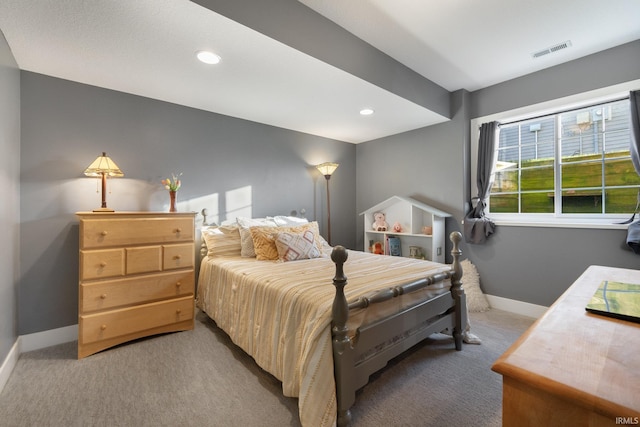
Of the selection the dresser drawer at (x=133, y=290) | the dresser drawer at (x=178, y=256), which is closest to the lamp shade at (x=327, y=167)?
the dresser drawer at (x=178, y=256)

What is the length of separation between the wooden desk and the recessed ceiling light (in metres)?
2.43

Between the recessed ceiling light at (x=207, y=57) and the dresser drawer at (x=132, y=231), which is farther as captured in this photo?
the dresser drawer at (x=132, y=231)

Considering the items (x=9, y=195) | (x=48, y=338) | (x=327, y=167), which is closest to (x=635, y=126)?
(x=327, y=167)

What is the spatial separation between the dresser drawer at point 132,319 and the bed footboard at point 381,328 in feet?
5.84

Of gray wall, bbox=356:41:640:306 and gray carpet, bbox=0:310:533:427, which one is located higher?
gray wall, bbox=356:41:640:306

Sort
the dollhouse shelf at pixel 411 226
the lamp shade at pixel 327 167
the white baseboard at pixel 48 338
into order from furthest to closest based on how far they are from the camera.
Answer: the lamp shade at pixel 327 167, the dollhouse shelf at pixel 411 226, the white baseboard at pixel 48 338

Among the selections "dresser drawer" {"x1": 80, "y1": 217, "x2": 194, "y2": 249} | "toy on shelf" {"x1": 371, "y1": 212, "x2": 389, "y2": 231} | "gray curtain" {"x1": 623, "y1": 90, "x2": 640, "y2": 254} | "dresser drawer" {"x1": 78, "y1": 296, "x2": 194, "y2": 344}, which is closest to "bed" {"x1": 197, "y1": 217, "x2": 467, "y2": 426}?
"dresser drawer" {"x1": 78, "y1": 296, "x2": 194, "y2": 344}

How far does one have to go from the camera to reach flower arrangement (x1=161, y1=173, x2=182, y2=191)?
9.00 feet

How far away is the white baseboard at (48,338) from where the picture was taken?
2287 millimetres

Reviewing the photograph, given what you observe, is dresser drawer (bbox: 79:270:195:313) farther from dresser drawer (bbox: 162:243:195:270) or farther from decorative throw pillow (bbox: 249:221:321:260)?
decorative throw pillow (bbox: 249:221:321:260)

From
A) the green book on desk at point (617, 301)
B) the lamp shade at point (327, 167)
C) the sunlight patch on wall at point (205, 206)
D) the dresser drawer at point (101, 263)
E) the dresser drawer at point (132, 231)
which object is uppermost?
the lamp shade at point (327, 167)

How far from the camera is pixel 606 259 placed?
8.55 ft

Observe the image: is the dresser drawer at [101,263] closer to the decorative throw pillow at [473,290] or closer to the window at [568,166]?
the decorative throw pillow at [473,290]

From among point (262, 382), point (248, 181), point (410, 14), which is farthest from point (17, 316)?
point (410, 14)
